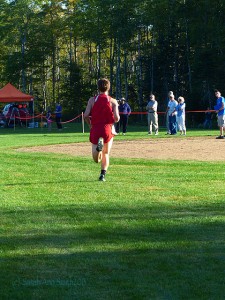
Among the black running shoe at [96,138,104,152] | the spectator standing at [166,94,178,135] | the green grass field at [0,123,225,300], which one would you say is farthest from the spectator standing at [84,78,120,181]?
the spectator standing at [166,94,178,135]

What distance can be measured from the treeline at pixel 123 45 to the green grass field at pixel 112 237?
154ft

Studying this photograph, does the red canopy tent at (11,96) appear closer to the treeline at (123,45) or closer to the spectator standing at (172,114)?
the treeline at (123,45)

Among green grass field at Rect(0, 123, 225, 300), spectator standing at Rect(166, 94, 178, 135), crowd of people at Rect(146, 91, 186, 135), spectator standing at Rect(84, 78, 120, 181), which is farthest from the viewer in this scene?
crowd of people at Rect(146, 91, 186, 135)

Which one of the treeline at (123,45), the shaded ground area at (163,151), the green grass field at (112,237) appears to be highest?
the treeline at (123,45)

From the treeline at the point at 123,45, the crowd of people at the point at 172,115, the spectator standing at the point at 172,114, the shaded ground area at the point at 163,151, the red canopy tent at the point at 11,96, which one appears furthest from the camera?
the treeline at the point at 123,45

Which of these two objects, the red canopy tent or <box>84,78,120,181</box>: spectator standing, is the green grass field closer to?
<box>84,78,120,181</box>: spectator standing

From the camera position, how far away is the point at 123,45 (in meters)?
77.4

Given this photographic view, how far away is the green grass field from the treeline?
4702 cm

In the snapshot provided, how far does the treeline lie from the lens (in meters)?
63.3

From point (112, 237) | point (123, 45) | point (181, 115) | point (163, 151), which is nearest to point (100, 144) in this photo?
point (112, 237)

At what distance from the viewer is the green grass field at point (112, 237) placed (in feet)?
22.0

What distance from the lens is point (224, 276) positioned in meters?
6.96

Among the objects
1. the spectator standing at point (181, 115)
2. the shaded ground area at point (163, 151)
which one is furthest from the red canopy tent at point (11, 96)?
the shaded ground area at point (163, 151)

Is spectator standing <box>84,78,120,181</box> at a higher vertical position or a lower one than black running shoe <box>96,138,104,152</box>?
higher
